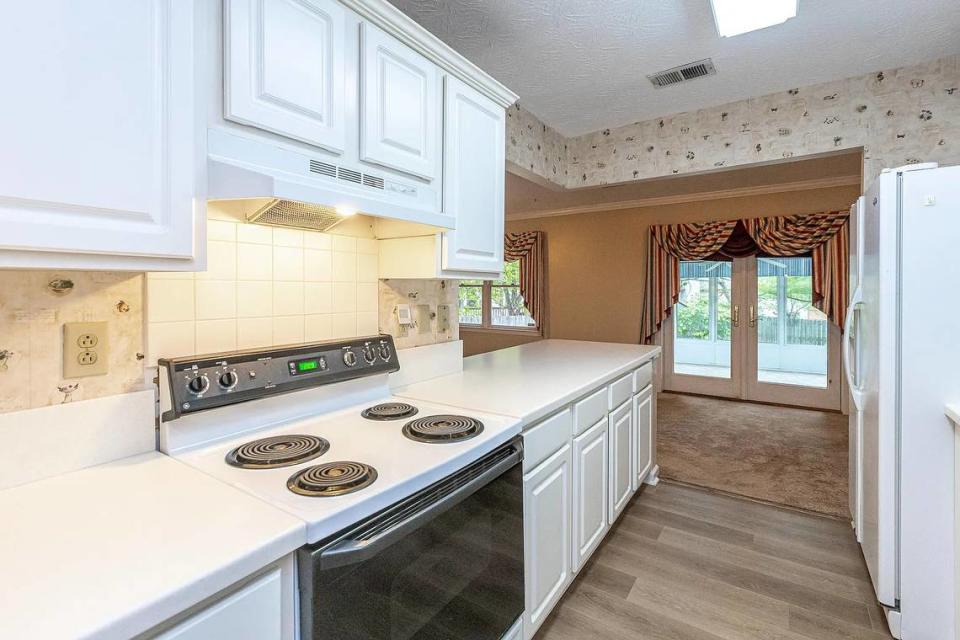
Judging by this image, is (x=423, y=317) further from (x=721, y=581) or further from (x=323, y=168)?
(x=721, y=581)

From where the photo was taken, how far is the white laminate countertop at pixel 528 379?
5.42 ft

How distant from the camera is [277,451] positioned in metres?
1.16

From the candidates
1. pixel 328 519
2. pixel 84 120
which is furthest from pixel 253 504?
pixel 84 120

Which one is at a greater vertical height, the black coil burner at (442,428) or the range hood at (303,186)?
the range hood at (303,186)

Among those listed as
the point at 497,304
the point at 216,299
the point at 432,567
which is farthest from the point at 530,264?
the point at 432,567

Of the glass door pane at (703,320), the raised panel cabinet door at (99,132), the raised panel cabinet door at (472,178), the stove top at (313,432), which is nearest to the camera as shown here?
the raised panel cabinet door at (99,132)

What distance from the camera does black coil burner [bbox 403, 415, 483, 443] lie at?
1261mm

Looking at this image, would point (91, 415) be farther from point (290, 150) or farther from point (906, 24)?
point (906, 24)

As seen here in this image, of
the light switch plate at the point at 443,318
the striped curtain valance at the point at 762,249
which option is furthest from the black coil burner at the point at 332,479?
the striped curtain valance at the point at 762,249

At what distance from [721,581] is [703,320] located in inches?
153

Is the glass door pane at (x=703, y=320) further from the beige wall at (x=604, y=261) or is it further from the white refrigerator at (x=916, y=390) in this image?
the white refrigerator at (x=916, y=390)

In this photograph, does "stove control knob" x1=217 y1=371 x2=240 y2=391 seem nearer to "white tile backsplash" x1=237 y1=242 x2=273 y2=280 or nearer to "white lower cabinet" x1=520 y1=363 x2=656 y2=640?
"white tile backsplash" x1=237 y1=242 x2=273 y2=280

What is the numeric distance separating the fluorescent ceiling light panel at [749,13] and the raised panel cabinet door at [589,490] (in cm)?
179

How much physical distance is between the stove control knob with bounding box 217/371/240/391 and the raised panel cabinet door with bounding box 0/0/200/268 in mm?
375
